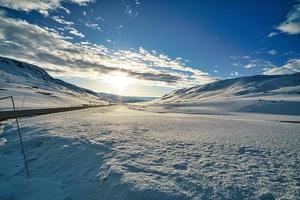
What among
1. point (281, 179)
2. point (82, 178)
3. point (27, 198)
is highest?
point (281, 179)

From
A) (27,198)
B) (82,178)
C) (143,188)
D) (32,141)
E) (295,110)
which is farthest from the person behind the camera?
(295,110)

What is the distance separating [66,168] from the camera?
12.4 meters

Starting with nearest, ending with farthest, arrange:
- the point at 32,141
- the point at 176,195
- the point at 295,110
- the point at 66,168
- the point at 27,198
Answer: the point at 176,195, the point at 27,198, the point at 66,168, the point at 32,141, the point at 295,110

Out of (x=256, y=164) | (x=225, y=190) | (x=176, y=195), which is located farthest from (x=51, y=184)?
(x=256, y=164)

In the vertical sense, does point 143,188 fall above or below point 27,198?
above

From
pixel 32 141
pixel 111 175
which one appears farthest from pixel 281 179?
pixel 32 141

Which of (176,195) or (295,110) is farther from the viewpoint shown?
(295,110)

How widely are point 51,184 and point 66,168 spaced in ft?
5.00

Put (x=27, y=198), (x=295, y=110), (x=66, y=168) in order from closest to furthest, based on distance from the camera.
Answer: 1. (x=27, y=198)
2. (x=66, y=168)
3. (x=295, y=110)

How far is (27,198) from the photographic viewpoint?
32.9 ft

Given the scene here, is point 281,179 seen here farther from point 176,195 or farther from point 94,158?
point 94,158

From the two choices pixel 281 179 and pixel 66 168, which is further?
pixel 66 168

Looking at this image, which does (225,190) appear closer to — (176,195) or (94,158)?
(176,195)

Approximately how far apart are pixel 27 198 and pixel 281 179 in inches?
401
